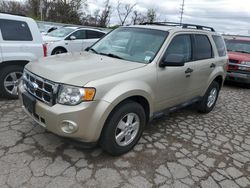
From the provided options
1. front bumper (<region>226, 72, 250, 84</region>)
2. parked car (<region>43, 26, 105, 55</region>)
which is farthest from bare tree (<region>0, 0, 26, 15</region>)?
front bumper (<region>226, 72, 250, 84</region>)

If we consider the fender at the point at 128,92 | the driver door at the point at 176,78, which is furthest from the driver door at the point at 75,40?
the fender at the point at 128,92

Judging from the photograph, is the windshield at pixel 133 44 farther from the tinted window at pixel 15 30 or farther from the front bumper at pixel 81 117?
the tinted window at pixel 15 30

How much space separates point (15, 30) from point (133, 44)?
8.90ft

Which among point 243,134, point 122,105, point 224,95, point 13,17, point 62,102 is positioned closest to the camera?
point 62,102

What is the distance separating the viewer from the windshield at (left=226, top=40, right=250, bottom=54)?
31.5 feet

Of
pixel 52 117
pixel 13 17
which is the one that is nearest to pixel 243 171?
pixel 52 117

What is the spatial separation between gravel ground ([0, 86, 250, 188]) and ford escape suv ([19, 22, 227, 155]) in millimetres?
345

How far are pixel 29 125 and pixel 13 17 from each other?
2.47 meters

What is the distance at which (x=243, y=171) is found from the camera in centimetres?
336

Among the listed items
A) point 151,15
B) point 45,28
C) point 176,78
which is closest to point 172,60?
point 176,78

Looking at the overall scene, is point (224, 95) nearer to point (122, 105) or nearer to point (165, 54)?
point (165, 54)

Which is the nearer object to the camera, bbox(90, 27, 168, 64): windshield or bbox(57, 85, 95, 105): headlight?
bbox(57, 85, 95, 105): headlight

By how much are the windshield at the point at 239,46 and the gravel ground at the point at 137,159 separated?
19.6 ft

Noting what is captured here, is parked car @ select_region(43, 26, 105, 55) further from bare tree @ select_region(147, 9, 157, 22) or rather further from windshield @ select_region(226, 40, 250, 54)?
bare tree @ select_region(147, 9, 157, 22)
